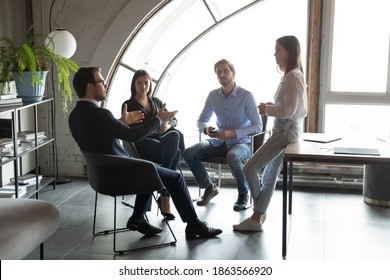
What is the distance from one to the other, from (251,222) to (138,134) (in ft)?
3.94

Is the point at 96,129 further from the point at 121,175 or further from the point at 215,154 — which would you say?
the point at 215,154

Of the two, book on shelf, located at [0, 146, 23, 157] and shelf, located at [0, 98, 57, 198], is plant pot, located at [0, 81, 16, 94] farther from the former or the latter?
book on shelf, located at [0, 146, 23, 157]

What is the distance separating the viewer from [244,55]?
8344 millimetres

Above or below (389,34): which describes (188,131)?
below

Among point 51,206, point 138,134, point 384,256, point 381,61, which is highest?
point 381,61

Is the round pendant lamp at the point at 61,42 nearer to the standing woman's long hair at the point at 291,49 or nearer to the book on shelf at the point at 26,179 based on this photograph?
the book on shelf at the point at 26,179

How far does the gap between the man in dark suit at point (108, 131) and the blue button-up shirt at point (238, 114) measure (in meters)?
1.03

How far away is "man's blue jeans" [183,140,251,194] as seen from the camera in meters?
5.51

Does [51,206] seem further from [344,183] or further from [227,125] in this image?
[344,183]

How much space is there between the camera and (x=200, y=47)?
27.8ft

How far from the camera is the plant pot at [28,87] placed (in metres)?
5.39

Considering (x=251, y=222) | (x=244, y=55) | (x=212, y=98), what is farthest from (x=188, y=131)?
(x=251, y=222)

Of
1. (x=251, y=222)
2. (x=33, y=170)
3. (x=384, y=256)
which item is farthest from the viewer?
(x=33, y=170)

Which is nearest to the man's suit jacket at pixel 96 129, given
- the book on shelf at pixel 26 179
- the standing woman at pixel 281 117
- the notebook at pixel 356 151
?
the standing woman at pixel 281 117
